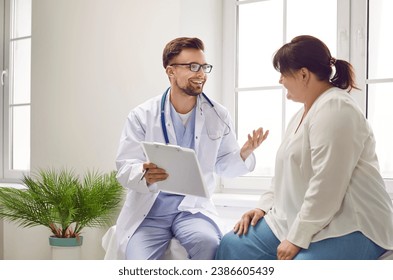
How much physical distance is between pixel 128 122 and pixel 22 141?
2.21 metres

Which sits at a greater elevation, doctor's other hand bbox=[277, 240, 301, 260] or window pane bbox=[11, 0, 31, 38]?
window pane bbox=[11, 0, 31, 38]

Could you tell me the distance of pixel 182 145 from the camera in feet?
8.40

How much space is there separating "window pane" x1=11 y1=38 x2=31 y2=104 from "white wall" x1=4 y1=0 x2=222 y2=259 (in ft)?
2.03

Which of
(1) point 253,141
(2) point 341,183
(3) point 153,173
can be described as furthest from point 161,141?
(2) point 341,183

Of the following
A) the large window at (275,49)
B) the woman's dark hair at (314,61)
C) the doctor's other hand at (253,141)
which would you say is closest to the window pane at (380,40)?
the large window at (275,49)

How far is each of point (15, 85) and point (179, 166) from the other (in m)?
2.80

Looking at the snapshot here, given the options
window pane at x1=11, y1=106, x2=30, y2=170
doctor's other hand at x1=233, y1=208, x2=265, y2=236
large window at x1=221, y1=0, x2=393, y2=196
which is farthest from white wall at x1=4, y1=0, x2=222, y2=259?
doctor's other hand at x1=233, y1=208, x2=265, y2=236

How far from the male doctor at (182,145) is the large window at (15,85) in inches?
86.6

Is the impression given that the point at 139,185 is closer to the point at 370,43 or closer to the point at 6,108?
the point at 370,43

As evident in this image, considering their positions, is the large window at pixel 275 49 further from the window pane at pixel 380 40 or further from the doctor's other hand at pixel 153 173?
the doctor's other hand at pixel 153 173

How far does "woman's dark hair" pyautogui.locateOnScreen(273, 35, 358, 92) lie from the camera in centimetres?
196

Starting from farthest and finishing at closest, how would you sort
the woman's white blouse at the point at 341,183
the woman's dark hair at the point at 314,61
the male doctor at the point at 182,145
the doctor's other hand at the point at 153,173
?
the male doctor at the point at 182,145 < the doctor's other hand at the point at 153,173 < the woman's dark hair at the point at 314,61 < the woman's white blouse at the point at 341,183

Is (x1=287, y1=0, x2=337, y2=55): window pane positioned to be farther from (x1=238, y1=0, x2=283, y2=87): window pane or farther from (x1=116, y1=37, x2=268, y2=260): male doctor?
(x1=116, y1=37, x2=268, y2=260): male doctor

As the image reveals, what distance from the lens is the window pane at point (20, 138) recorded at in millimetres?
4438
